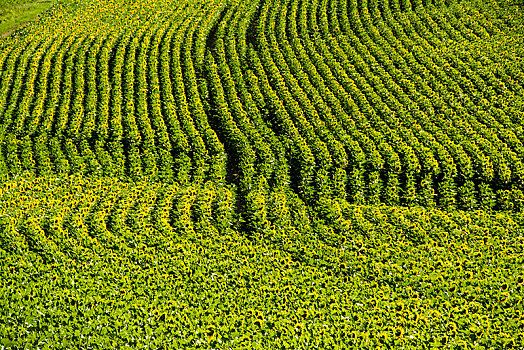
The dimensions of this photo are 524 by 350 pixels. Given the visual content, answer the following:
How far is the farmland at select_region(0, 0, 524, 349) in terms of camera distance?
1148 cm

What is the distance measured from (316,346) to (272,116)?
12156mm

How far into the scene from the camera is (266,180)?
1731 centimetres

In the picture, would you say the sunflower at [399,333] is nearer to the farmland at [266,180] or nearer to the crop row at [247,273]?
the crop row at [247,273]

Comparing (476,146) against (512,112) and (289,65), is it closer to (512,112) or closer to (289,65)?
(512,112)

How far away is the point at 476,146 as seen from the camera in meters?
18.3

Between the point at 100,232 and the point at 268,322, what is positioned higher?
the point at 100,232

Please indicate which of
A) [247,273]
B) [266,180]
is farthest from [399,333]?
[266,180]

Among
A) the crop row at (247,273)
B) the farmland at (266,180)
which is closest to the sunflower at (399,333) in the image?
the crop row at (247,273)

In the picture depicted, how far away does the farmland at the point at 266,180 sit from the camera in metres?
11.5

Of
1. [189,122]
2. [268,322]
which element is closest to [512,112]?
[189,122]

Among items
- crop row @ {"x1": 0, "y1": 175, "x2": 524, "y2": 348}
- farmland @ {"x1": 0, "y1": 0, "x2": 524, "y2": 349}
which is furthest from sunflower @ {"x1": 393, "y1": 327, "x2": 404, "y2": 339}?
farmland @ {"x1": 0, "y1": 0, "x2": 524, "y2": 349}

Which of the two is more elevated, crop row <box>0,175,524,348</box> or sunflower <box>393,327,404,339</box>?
crop row <box>0,175,524,348</box>

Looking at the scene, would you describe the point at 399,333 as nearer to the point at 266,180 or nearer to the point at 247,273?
the point at 247,273

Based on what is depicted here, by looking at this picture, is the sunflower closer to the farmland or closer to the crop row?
the crop row
